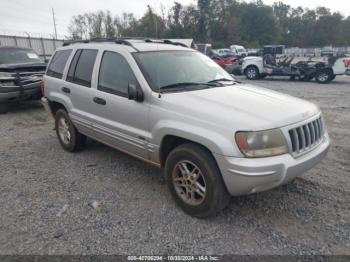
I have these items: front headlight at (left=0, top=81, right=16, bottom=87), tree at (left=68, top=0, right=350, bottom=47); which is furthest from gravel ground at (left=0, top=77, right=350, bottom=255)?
tree at (left=68, top=0, right=350, bottom=47)

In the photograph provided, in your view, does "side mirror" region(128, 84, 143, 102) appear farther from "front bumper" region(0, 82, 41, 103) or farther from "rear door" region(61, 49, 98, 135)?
"front bumper" region(0, 82, 41, 103)

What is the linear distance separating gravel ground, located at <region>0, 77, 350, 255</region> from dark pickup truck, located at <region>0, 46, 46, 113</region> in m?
3.91

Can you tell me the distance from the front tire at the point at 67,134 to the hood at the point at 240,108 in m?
2.35

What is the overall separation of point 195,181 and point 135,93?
1.17 meters

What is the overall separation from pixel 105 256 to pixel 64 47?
385 centimetres

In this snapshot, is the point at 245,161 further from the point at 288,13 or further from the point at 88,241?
the point at 288,13

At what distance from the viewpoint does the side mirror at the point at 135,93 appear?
3.35 m

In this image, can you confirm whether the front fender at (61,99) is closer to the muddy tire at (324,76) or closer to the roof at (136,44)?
the roof at (136,44)

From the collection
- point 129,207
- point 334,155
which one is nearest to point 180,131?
point 129,207

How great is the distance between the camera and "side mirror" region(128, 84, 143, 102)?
3.35m

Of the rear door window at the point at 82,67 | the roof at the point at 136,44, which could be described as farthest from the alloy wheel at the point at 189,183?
the rear door window at the point at 82,67

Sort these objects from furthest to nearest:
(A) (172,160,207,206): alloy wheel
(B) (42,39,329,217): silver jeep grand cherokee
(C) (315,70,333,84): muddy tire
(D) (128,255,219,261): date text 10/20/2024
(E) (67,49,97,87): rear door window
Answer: (C) (315,70,333,84): muddy tire < (E) (67,49,97,87): rear door window < (A) (172,160,207,206): alloy wheel < (B) (42,39,329,217): silver jeep grand cherokee < (D) (128,255,219,261): date text 10/20/2024

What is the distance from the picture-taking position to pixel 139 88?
345 centimetres

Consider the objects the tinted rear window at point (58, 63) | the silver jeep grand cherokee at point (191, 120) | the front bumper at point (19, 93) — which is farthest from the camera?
the front bumper at point (19, 93)
